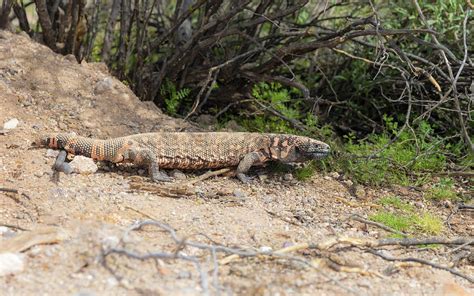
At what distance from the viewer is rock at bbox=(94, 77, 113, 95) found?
664cm

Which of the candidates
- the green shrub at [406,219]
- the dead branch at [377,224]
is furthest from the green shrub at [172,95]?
the dead branch at [377,224]

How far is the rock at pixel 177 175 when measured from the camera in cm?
584

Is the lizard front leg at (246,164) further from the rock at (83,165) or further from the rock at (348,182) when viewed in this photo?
the rock at (83,165)

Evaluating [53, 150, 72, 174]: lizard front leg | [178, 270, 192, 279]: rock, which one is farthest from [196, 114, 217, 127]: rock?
[178, 270, 192, 279]: rock

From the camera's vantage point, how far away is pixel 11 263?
139 inches

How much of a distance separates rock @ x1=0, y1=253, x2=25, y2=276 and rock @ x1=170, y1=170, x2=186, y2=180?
233 cm

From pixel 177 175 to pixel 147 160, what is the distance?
0.37 metres

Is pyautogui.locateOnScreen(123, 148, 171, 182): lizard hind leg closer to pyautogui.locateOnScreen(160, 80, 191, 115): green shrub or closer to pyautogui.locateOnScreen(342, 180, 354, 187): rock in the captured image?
pyautogui.locateOnScreen(160, 80, 191, 115): green shrub

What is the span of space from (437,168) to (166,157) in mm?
2893

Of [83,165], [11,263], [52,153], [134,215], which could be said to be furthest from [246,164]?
[11,263]

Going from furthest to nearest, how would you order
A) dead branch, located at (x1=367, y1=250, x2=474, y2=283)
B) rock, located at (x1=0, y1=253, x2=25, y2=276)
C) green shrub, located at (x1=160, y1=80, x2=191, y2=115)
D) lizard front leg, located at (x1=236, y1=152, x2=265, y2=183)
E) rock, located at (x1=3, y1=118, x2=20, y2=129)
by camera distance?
green shrub, located at (x1=160, y1=80, x2=191, y2=115)
lizard front leg, located at (x1=236, y1=152, x2=265, y2=183)
rock, located at (x1=3, y1=118, x2=20, y2=129)
dead branch, located at (x1=367, y1=250, x2=474, y2=283)
rock, located at (x1=0, y1=253, x2=25, y2=276)

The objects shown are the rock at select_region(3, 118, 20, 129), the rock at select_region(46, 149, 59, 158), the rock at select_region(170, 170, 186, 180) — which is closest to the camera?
the rock at select_region(46, 149, 59, 158)

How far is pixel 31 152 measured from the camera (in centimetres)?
542

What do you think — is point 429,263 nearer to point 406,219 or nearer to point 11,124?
point 406,219
